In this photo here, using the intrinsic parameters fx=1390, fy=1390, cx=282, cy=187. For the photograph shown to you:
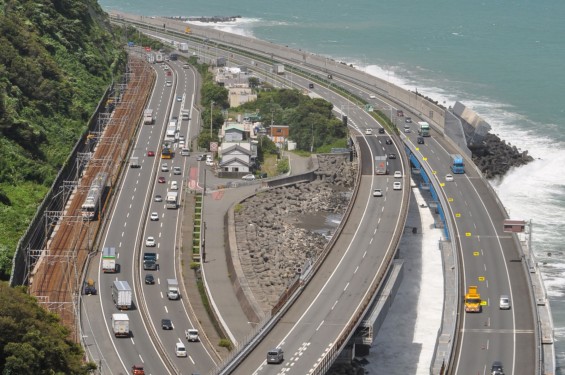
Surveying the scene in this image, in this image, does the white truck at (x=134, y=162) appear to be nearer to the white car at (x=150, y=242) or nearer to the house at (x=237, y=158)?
the house at (x=237, y=158)

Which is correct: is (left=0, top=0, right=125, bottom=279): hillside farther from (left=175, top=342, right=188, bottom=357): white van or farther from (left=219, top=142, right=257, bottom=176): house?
(left=175, top=342, right=188, bottom=357): white van

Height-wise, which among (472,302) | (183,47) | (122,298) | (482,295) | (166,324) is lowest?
(166,324)

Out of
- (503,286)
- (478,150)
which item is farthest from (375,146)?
(503,286)

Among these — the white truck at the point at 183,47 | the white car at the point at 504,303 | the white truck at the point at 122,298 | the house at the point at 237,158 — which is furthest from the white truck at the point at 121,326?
the white truck at the point at 183,47

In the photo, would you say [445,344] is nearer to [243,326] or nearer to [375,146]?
[243,326]

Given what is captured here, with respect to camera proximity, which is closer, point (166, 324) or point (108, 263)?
point (166, 324)

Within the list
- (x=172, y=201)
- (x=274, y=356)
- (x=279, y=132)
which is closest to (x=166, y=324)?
(x=274, y=356)

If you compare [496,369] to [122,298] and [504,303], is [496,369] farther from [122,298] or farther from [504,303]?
[122,298]
